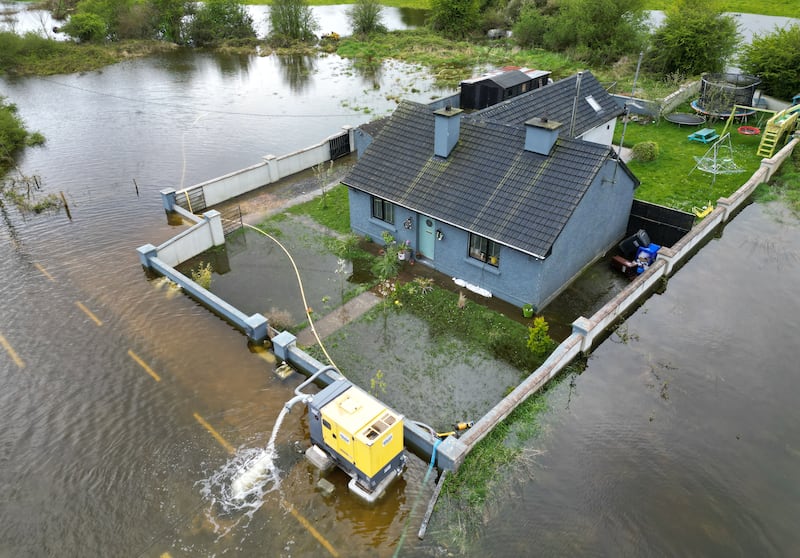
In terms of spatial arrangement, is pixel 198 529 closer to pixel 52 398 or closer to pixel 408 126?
pixel 52 398

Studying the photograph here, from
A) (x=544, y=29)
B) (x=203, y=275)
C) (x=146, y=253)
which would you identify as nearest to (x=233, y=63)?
(x=544, y=29)

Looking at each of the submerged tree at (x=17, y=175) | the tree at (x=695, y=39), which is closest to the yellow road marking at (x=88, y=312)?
the submerged tree at (x=17, y=175)

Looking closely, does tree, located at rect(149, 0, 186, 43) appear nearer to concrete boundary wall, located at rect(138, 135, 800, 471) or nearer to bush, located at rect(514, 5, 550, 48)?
bush, located at rect(514, 5, 550, 48)

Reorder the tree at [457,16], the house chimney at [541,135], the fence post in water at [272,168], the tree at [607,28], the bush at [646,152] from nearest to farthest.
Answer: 1. the house chimney at [541,135]
2. the fence post in water at [272,168]
3. the bush at [646,152]
4. the tree at [607,28]
5. the tree at [457,16]

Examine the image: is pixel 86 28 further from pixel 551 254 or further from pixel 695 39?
pixel 551 254

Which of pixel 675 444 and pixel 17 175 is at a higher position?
pixel 17 175

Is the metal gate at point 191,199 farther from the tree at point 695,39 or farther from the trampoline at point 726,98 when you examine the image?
the tree at point 695,39

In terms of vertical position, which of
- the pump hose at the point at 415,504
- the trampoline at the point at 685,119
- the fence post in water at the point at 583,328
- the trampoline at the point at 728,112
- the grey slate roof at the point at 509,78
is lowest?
the pump hose at the point at 415,504

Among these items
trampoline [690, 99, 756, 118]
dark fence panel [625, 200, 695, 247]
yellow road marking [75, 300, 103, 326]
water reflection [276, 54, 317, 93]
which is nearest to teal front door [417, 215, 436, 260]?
dark fence panel [625, 200, 695, 247]
